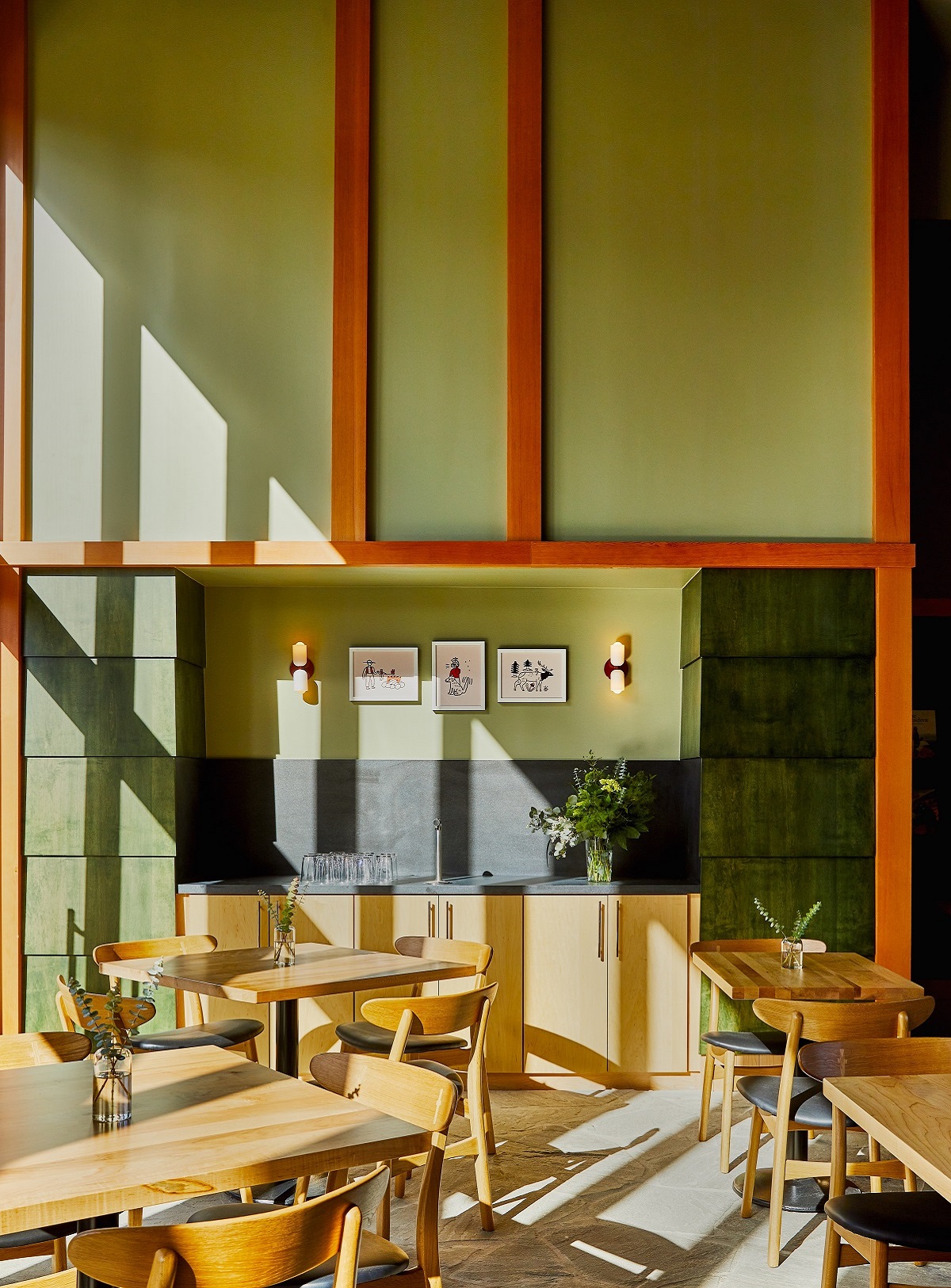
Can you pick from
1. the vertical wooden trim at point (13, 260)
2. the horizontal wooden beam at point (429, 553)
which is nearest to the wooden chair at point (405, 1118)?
the horizontal wooden beam at point (429, 553)

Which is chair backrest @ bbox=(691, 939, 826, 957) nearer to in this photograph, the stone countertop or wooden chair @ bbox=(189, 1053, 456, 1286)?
the stone countertop

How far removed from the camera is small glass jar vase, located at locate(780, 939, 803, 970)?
4.73 m

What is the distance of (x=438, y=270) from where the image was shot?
20.2ft

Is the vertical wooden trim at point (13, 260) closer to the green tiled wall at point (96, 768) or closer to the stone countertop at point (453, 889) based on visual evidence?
the green tiled wall at point (96, 768)

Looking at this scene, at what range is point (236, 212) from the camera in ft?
20.2

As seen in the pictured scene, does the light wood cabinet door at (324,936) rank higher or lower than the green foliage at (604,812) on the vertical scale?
lower

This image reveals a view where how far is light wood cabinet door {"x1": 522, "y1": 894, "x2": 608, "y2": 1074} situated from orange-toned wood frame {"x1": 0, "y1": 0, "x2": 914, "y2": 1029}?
143cm

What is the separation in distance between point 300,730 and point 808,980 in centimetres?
337

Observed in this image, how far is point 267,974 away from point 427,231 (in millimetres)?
3849

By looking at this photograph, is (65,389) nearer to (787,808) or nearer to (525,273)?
(525,273)

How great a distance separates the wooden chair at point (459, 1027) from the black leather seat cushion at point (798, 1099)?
966mm

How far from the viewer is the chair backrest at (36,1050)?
3.40 meters

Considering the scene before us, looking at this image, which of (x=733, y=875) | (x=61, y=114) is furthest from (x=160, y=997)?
(x=61, y=114)

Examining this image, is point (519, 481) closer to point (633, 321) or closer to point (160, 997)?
point (633, 321)
